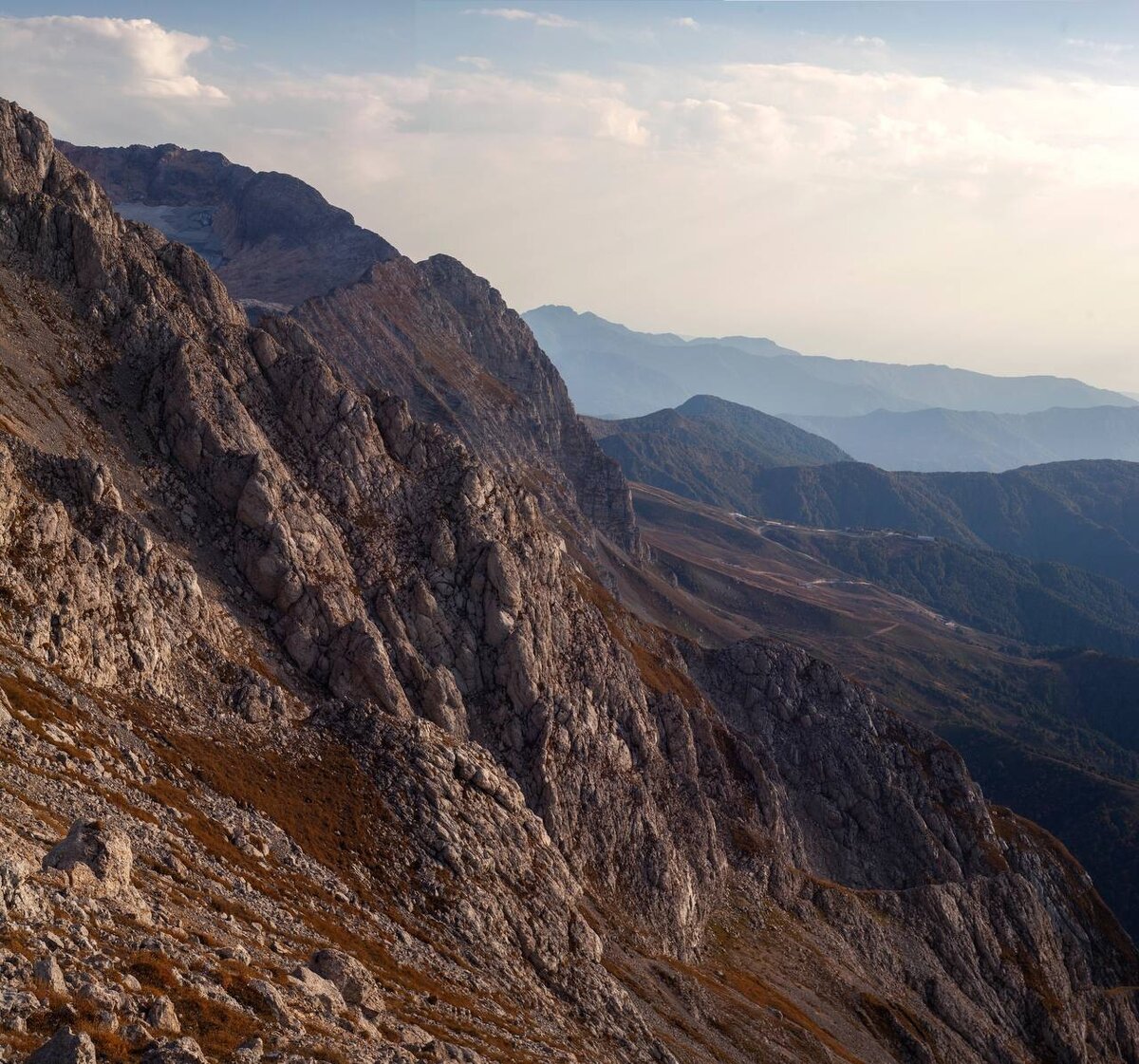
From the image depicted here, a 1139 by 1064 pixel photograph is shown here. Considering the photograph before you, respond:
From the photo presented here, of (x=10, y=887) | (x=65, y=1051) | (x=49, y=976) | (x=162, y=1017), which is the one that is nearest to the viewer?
(x=65, y=1051)

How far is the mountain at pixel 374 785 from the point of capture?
4588 centimetres

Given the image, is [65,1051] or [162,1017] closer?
[65,1051]

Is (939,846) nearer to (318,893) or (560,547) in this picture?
(560,547)

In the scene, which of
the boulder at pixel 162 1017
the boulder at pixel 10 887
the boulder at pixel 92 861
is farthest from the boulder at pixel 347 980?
the boulder at pixel 10 887

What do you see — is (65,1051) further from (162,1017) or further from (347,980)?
(347,980)

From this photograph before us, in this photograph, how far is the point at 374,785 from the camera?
8031 cm

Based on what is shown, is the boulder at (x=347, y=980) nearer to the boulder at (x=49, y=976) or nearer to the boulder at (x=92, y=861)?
the boulder at (x=92, y=861)

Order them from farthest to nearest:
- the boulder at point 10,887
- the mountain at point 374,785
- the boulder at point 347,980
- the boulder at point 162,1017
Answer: the boulder at point 347,980 < the mountain at point 374,785 < the boulder at point 10,887 < the boulder at point 162,1017

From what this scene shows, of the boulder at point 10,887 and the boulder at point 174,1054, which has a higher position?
the boulder at point 10,887

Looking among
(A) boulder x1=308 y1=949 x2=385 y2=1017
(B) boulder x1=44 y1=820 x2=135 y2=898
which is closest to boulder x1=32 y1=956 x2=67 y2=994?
(B) boulder x1=44 y1=820 x2=135 y2=898

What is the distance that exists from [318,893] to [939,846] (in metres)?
132

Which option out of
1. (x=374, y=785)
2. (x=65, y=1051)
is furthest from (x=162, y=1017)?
(x=374, y=785)

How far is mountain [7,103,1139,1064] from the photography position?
45.9m

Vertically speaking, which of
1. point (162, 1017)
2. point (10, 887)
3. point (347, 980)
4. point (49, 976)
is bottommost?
point (347, 980)
